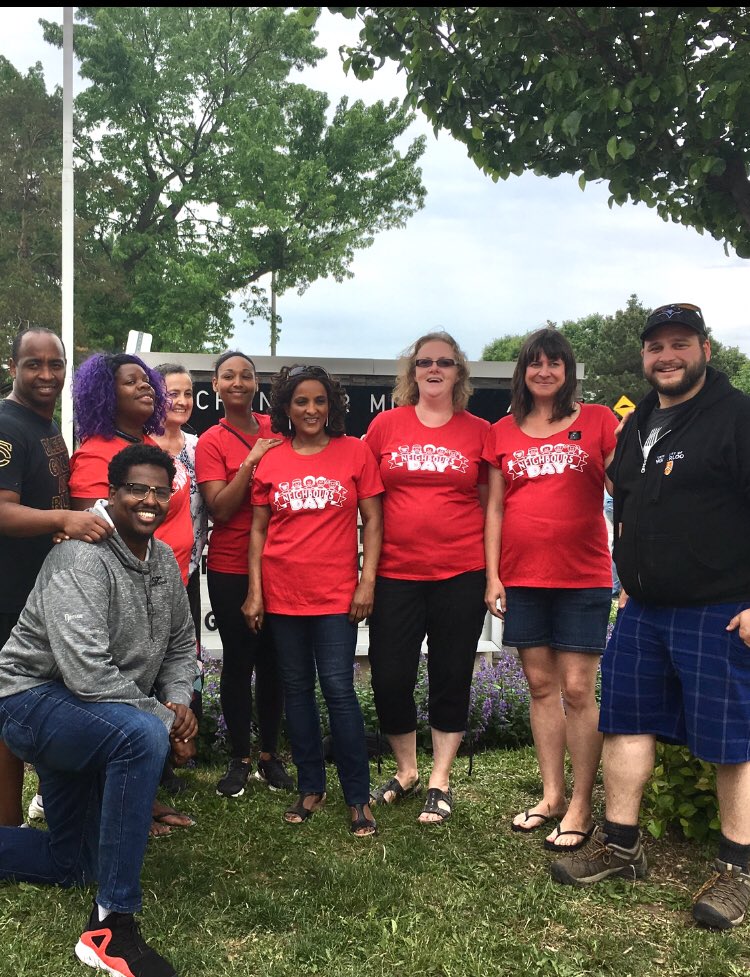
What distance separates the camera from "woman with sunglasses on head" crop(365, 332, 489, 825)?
4227 millimetres

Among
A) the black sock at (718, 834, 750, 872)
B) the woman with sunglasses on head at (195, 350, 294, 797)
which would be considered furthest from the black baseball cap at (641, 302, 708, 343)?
the black sock at (718, 834, 750, 872)

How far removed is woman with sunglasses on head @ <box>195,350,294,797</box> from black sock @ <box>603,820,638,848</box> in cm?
173

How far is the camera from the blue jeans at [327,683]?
13.6 ft

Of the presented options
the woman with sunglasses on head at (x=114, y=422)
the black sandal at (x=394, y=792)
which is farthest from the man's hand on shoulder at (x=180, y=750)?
the black sandal at (x=394, y=792)

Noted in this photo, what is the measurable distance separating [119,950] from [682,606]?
2296mm

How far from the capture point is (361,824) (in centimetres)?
418

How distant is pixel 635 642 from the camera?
3.67 meters

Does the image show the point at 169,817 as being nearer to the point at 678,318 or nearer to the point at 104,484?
the point at 104,484

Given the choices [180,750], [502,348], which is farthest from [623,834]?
[502,348]

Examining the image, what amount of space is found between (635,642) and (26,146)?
88.7ft

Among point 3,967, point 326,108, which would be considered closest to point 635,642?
point 3,967

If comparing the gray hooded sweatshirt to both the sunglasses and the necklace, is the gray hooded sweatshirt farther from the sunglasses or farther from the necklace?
the sunglasses

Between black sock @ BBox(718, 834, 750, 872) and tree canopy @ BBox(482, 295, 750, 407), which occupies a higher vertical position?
tree canopy @ BBox(482, 295, 750, 407)

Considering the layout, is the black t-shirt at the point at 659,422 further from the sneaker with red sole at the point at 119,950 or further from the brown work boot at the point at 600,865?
the sneaker with red sole at the point at 119,950
